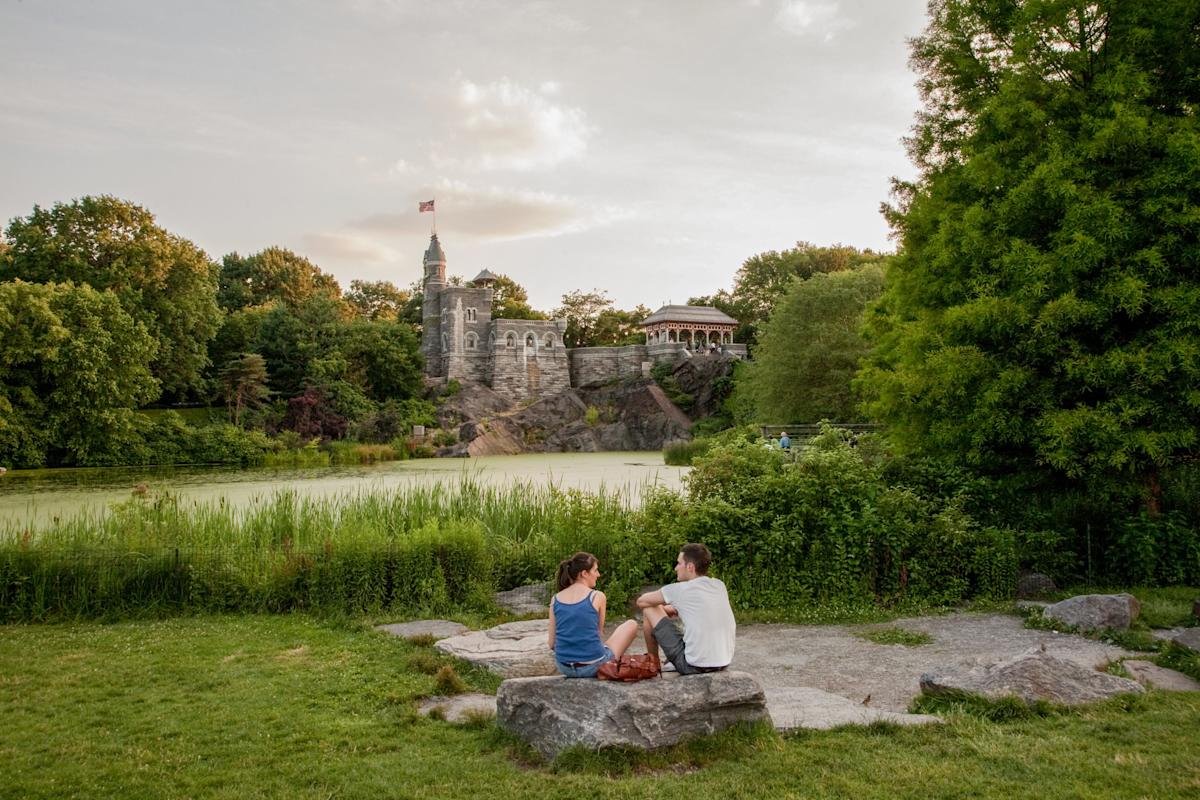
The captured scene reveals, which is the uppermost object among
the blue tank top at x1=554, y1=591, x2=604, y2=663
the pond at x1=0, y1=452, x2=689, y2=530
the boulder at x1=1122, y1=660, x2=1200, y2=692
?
→ the blue tank top at x1=554, y1=591, x2=604, y2=663

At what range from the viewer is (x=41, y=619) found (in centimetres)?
746

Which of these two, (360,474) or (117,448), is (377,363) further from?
(360,474)

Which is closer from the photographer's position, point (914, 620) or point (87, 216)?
point (914, 620)

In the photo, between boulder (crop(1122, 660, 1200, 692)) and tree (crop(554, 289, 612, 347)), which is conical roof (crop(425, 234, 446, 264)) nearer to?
tree (crop(554, 289, 612, 347))

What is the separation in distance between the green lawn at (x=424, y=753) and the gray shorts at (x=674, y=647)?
402mm

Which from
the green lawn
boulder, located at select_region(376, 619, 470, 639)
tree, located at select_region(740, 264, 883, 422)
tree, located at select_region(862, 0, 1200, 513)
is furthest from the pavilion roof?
the green lawn

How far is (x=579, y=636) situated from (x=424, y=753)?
98cm

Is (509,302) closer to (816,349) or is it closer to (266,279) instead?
(266,279)

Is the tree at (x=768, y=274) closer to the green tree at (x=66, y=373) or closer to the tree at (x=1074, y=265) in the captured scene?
the green tree at (x=66, y=373)

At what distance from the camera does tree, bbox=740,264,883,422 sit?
27406 millimetres

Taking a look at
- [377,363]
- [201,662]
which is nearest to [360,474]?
[377,363]

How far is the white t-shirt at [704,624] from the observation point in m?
4.40

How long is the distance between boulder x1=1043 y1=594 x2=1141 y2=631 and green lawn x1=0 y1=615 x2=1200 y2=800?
170 cm

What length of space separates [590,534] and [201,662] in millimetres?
3808
